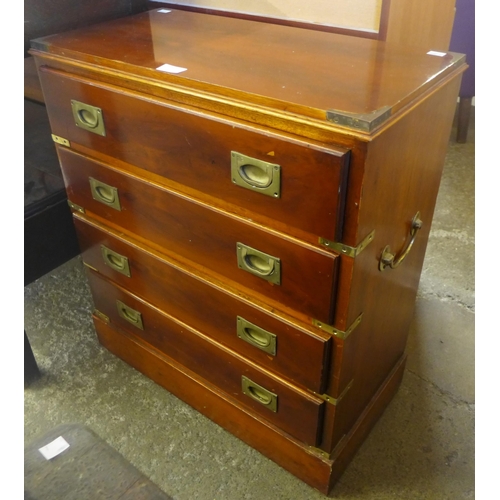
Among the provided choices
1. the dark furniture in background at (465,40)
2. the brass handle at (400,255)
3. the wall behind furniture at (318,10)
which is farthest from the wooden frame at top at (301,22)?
the dark furniture in background at (465,40)

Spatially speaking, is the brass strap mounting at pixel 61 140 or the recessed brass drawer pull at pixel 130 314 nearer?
the brass strap mounting at pixel 61 140

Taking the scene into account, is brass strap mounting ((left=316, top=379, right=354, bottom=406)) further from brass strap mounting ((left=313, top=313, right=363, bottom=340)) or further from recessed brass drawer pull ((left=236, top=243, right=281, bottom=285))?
Result: recessed brass drawer pull ((left=236, top=243, right=281, bottom=285))

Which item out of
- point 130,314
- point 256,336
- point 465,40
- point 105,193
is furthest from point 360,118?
point 465,40

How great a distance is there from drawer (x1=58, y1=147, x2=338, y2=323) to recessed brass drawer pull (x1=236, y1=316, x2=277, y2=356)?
8cm

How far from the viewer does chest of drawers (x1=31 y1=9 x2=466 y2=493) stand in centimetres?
80

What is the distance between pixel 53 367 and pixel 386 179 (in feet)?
3.82

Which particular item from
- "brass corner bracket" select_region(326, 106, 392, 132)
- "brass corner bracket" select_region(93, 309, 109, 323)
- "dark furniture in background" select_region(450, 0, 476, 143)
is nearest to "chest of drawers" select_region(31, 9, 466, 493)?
"brass corner bracket" select_region(326, 106, 392, 132)

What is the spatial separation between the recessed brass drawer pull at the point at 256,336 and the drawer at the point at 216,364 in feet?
0.25

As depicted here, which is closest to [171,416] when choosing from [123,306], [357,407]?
[123,306]

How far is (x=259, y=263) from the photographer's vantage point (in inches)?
38.3

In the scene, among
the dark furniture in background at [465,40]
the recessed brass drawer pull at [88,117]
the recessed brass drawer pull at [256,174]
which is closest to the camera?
the recessed brass drawer pull at [256,174]

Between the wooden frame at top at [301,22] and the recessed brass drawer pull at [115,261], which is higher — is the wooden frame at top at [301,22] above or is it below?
above

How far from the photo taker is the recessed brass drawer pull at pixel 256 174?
817 mm

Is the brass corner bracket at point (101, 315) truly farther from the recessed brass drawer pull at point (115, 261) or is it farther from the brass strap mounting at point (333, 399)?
the brass strap mounting at point (333, 399)
